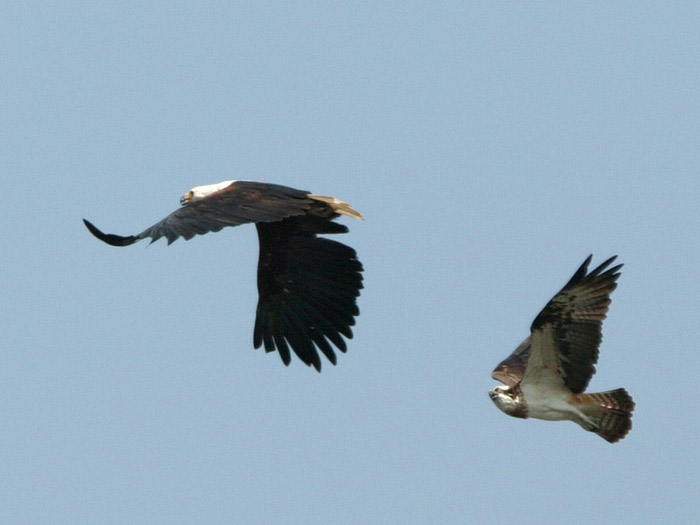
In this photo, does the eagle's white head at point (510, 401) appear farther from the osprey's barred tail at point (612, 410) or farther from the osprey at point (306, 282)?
the osprey at point (306, 282)

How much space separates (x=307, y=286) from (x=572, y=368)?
9.30 feet

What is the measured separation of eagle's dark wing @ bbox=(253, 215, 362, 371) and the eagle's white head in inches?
76.7

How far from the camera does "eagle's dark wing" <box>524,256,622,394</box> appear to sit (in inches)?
469

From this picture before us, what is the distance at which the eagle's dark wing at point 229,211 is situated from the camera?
11.8 m

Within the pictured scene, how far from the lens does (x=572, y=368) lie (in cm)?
1237

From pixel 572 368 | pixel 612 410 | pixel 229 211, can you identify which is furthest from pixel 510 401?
pixel 229 211

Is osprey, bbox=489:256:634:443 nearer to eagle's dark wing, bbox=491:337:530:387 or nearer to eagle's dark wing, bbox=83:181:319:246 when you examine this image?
eagle's dark wing, bbox=491:337:530:387

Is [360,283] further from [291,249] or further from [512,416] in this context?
[512,416]

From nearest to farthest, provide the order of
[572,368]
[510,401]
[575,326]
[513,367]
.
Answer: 1. [575,326]
2. [572,368]
3. [510,401]
4. [513,367]

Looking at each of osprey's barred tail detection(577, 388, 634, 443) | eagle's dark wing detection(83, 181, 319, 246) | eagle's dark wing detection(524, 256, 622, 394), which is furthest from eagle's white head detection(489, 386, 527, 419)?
eagle's dark wing detection(83, 181, 319, 246)

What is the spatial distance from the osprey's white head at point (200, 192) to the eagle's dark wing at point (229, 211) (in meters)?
0.12

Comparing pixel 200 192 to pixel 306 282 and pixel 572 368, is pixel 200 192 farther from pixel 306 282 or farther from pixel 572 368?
pixel 572 368

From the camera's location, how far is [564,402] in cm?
1253

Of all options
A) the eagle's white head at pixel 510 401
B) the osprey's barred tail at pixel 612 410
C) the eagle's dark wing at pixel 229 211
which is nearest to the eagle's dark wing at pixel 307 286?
the eagle's dark wing at pixel 229 211
